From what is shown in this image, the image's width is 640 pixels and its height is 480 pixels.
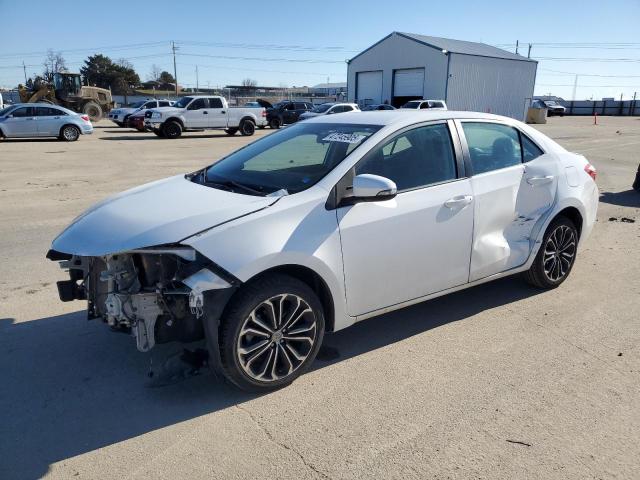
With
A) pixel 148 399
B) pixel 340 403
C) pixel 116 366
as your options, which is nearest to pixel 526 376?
pixel 340 403

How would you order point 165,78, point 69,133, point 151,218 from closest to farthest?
point 151,218, point 69,133, point 165,78

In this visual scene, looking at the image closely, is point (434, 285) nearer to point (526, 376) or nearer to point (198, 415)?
point (526, 376)

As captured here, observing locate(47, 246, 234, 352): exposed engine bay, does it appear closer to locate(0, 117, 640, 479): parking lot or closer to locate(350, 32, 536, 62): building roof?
locate(0, 117, 640, 479): parking lot

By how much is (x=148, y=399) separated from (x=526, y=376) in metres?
2.46

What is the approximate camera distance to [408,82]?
4275 cm

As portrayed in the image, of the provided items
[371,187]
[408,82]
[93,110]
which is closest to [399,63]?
[408,82]

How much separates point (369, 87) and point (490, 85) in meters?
10.3

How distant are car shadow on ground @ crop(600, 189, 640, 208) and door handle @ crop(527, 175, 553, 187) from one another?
18.4ft

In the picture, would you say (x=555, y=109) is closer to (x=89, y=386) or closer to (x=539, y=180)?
(x=539, y=180)

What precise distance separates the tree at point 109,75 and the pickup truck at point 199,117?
6316cm

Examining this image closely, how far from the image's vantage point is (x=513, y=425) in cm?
294

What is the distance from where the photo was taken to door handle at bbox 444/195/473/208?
3824 millimetres

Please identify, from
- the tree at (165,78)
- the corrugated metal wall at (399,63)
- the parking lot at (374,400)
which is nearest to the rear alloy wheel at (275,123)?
the corrugated metal wall at (399,63)

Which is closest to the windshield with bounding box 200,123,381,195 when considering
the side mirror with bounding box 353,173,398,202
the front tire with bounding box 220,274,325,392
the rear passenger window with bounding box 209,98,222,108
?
the side mirror with bounding box 353,173,398,202
